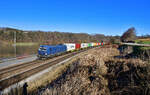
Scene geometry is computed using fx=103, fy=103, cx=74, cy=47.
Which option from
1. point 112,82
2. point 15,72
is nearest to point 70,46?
point 15,72

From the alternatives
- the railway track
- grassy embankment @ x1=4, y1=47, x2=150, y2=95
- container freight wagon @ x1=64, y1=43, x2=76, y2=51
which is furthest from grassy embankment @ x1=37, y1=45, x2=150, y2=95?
container freight wagon @ x1=64, y1=43, x2=76, y2=51

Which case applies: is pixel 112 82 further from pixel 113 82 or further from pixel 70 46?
pixel 70 46

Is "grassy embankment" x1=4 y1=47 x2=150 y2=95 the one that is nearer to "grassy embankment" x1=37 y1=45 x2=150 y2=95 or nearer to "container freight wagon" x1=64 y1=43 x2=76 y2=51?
"grassy embankment" x1=37 y1=45 x2=150 y2=95

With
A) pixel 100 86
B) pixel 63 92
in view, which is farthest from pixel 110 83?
pixel 63 92

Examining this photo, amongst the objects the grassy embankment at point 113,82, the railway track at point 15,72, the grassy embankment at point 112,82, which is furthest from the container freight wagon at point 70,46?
the grassy embankment at point 113,82

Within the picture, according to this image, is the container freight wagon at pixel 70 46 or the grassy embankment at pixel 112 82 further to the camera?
the container freight wagon at pixel 70 46

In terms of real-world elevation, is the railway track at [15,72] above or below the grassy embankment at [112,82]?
below

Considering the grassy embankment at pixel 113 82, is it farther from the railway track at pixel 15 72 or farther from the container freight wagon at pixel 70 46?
the container freight wagon at pixel 70 46

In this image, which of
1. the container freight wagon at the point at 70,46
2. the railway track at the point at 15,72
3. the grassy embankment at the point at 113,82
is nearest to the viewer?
the grassy embankment at the point at 113,82

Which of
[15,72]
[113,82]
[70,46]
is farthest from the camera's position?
[70,46]

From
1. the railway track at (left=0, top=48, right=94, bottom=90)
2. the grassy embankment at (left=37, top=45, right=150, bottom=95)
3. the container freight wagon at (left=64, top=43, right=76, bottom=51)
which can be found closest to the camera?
the grassy embankment at (left=37, top=45, right=150, bottom=95)

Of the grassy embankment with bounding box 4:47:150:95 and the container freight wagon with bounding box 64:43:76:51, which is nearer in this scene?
the grassy embankment with bounding box 4:47:150:95

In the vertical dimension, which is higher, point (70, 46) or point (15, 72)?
point (70, 46)

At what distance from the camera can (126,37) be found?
26.1 meters
